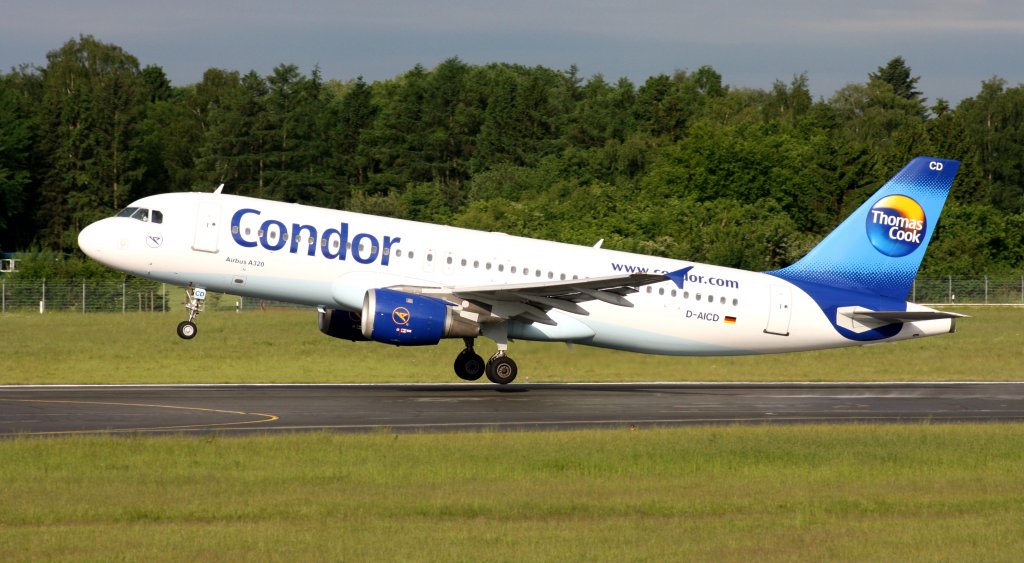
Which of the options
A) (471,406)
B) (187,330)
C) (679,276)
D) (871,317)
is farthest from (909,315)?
(187,330)

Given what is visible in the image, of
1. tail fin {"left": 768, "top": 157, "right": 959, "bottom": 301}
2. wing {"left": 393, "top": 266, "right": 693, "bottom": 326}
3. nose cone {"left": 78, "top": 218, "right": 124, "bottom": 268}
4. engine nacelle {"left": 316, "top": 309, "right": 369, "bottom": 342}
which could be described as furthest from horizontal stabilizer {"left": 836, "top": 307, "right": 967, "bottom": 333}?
nose cone {"left": 78, "top": 218, "right": 124, "bottom": 268}

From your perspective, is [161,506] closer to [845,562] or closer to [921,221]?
[845,562]

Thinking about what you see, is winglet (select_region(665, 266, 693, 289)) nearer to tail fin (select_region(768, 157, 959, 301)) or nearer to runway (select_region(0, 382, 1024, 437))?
runway (select_region(0, 382, 1024, 437))

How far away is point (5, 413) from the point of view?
96.7ft

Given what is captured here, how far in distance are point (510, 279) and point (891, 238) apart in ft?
35.9

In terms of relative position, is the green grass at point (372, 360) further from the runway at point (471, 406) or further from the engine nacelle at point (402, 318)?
the engine nacelle at point (402, 318)

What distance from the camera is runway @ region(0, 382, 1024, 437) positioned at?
28.1m

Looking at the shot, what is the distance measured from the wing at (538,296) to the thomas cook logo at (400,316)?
1.65 metres

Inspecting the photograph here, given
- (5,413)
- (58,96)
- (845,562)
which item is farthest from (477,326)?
(58,96)

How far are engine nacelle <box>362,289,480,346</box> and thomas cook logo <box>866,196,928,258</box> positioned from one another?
1277cm

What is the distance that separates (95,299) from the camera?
72875mm

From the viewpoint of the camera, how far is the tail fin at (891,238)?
38.2 metres

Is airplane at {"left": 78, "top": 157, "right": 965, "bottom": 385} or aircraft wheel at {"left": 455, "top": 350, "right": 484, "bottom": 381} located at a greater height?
airplane at {"left": 78, "top": 157, "right": 965, "bottom": 385}

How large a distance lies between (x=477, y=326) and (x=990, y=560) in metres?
20.7
